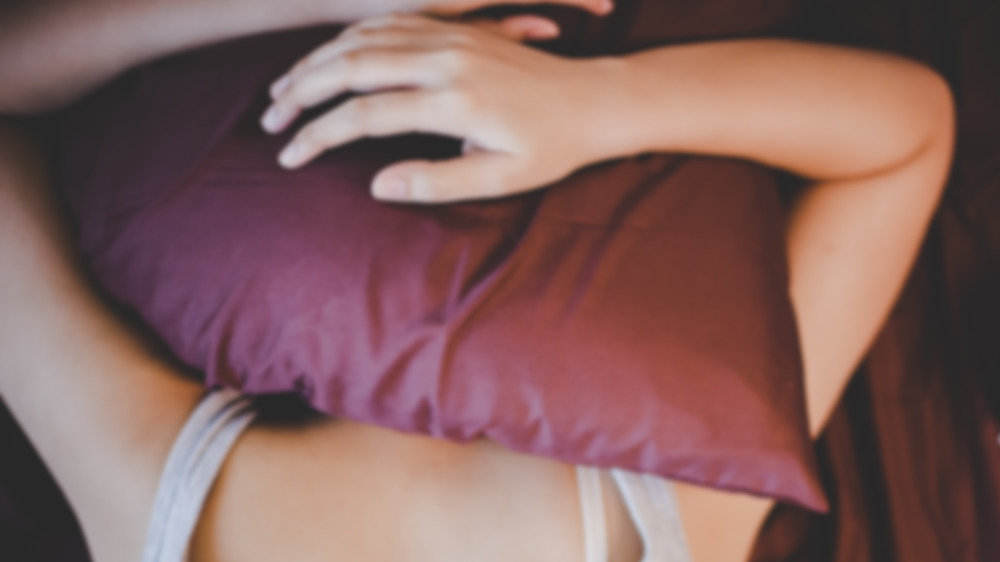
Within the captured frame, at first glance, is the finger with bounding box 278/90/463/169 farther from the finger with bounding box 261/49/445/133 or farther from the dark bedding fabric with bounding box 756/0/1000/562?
the dark bedding fabric with bounding box 756/0/1000/562

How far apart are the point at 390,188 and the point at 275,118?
0.12 m

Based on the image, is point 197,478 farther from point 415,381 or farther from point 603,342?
point 603,342

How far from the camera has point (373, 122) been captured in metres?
0.47

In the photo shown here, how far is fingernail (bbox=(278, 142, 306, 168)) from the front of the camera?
0.46m

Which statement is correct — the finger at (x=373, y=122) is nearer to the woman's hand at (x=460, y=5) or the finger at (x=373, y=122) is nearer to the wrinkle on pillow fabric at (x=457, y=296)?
the wrinkle on pillow fabric at (x=457, y=296)

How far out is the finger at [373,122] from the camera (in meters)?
0.47

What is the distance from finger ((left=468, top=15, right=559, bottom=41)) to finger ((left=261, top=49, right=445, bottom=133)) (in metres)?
0.10

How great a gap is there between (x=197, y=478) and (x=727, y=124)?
0.54 meters

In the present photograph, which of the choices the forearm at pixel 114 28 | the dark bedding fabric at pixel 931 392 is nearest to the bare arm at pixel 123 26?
the forearm at pixel 114 28

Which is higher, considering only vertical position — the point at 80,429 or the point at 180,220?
Answer: the point at 180,220

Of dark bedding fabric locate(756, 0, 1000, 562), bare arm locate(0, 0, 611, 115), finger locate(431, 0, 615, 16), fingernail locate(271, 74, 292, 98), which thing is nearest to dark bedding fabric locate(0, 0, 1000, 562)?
dark bedding fabric locate(756, 0, 1000, 562)

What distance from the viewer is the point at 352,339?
446 millimetres

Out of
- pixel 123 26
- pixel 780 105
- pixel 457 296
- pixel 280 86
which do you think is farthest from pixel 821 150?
pixel 123 26

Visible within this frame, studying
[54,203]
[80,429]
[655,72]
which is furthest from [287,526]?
[655,72]
